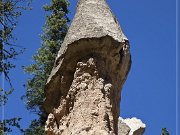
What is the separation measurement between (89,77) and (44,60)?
1169 cm

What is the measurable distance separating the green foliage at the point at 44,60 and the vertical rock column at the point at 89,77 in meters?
9.70

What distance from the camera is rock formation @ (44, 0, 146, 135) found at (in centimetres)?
1167

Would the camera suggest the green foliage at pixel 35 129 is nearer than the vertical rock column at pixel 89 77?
No

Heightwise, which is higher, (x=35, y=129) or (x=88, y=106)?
(x=35, y=129)

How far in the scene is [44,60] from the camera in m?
23.7

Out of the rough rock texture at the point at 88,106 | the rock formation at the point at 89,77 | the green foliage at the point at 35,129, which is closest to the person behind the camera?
the rough rock texture at the point at 88,106

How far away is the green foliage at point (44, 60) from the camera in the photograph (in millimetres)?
23234

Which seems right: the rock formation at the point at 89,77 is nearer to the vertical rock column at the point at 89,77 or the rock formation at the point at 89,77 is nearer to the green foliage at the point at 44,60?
the vertical rock column at the point at 89,77

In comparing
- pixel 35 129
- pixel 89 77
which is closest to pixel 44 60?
pixel 35 129

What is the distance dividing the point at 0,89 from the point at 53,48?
20.6 ft

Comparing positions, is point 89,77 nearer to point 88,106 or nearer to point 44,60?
point 88,106

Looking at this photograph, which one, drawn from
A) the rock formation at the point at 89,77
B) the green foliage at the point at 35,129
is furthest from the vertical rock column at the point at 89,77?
the green foliage at the point at 35,129

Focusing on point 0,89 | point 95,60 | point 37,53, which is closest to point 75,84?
point 95,60

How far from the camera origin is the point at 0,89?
1825cm
